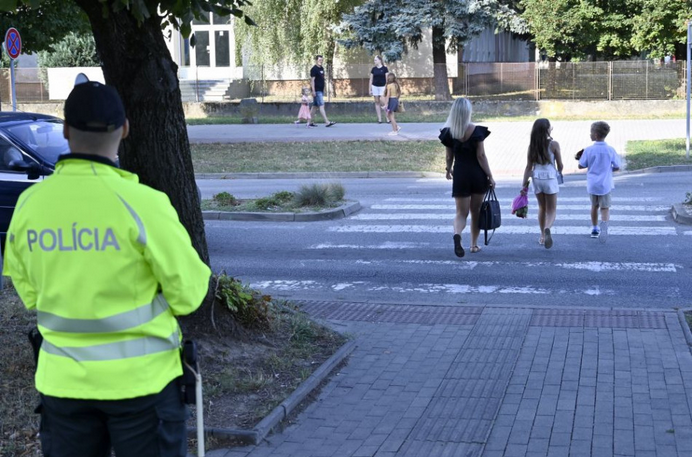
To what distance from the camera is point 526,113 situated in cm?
3403

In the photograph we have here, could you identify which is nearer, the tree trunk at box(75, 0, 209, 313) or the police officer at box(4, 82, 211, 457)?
the police officer at box(4, 82, 211, 457)

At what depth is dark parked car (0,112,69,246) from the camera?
443 inches

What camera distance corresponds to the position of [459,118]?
10.6m

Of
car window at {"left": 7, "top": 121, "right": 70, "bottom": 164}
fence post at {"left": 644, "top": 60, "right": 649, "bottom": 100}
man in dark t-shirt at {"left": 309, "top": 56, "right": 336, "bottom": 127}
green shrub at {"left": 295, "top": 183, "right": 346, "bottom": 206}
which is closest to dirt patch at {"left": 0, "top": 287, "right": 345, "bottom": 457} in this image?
car window at {"left": 7, "top": 121, "right": 70, "bottom": 164}

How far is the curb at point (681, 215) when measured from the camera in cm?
1308

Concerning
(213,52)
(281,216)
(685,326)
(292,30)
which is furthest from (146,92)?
(213,52)

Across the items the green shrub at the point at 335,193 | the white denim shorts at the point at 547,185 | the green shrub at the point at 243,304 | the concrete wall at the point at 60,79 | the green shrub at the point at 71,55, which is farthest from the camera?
the green shrub at the point at 71,55

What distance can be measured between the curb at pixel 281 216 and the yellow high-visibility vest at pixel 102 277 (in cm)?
1104

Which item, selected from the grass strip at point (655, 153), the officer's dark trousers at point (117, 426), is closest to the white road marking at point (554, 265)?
the officer's dark trousers at point (117, 426)

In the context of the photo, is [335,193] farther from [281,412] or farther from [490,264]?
[281,412]

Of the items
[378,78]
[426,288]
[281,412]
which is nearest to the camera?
[281,412]

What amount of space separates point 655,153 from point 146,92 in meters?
17.4

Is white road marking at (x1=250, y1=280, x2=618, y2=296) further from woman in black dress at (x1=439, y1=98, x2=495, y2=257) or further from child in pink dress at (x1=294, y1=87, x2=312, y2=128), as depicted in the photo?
child in pink dress at (x1=294, y1=87, x2=312, y2=128)

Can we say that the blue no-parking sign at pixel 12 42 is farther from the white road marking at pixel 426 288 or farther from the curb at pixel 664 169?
the curb at pixel 664 169
